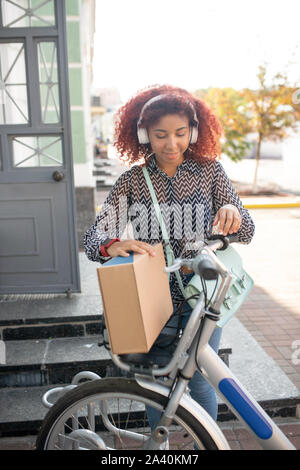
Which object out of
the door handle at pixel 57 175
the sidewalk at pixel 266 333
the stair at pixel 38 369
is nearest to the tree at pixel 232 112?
the sidewalk at pixel 266 333

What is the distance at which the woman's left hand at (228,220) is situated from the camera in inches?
70.7

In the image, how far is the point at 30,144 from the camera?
12.6 feet

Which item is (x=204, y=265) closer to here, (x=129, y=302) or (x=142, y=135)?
(x=129, y=302)

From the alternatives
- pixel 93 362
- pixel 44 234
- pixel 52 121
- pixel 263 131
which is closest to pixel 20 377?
pixel 93 362

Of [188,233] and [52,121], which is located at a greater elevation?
[52,121]

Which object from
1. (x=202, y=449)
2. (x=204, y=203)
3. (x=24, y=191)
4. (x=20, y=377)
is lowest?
(x=20, y=377)

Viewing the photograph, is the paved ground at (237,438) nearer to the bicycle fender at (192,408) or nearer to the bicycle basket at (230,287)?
the bicycle fender at (192,408)

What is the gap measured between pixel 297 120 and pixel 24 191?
36.5ft

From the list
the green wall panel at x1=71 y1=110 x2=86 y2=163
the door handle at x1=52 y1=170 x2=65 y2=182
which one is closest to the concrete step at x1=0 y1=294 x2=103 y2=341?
the door handle at x1=52 y1=170 x2=65 y2=182

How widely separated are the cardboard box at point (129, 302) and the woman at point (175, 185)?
36cm

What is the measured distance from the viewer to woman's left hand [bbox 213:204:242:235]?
1795mm

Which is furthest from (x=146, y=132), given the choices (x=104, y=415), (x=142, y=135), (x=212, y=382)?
(x=104, y=415)

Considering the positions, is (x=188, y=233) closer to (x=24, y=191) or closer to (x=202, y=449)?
(x=202, y=449)

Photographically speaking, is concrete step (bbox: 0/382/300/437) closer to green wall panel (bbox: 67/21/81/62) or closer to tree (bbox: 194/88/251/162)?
green wall panel (bbox: 67/21/81/62)
